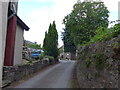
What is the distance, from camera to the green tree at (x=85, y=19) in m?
20.2

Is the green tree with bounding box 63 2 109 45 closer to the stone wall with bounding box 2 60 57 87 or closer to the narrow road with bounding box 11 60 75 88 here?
the narrow road with bounding box 11 60 75 88

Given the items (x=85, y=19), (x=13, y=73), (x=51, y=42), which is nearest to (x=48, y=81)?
(x=13, y=73)

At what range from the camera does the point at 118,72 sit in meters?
3.57

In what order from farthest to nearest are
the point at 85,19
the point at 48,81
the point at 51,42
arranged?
the point at 51,42
the point at 85,19
the point at 48,81

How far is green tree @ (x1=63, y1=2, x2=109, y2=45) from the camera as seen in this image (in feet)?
66.1

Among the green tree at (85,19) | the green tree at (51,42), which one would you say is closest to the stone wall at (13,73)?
the green tree at (85,19)

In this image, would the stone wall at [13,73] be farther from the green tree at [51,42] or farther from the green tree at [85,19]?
the green tree at [51,42]

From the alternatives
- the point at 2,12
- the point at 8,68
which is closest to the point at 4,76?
the point at 8,68

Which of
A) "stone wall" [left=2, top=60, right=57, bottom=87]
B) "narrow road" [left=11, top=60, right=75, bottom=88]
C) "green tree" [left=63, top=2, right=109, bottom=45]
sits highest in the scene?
"green tree" [left=63, top=2, right=109, bottom=45]

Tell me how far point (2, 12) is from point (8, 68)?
3.52 metres

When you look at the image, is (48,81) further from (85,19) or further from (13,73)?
(85,19)

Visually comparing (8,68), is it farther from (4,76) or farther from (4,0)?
(4,0)

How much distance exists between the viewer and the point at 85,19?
816 inches

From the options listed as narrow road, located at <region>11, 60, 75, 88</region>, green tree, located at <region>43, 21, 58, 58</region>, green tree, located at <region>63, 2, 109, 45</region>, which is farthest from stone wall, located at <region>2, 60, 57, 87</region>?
green tree, located at <region>43, 21, 58, 58</region>
